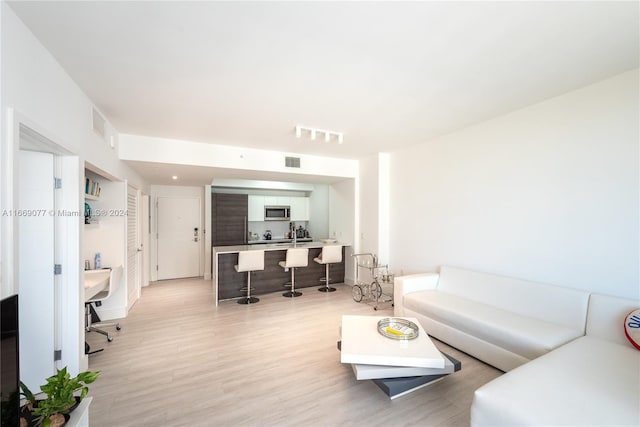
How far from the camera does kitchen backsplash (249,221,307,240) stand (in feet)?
24.0

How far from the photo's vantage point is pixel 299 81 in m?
2.40

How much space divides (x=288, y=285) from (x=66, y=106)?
4.18m

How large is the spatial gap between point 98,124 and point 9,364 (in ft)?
8.69

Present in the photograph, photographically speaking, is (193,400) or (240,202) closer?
(193,400)

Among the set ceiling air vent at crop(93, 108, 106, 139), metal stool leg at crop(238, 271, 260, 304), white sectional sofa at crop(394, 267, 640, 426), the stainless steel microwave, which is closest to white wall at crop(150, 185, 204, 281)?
the stainless steel microwave

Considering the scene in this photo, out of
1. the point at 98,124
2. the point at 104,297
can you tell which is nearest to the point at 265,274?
the point at 104,297

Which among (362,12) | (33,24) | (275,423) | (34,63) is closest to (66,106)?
(34,63)

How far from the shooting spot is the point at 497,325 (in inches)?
99.1

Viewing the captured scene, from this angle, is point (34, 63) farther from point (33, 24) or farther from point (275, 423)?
point (275, 423)

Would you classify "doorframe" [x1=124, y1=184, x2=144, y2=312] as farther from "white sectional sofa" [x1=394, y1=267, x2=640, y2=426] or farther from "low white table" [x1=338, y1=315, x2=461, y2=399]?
"white sectional sofa" [x1=394, y1=267, x2=640, y2=426]

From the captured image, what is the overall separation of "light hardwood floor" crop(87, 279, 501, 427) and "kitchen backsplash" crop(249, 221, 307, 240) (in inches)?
138

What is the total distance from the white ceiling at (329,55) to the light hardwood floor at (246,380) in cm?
269

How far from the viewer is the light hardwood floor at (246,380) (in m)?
1.99

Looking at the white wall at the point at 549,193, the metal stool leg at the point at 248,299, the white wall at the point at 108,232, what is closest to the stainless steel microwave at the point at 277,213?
the metal stool leg at the point at 248,299
